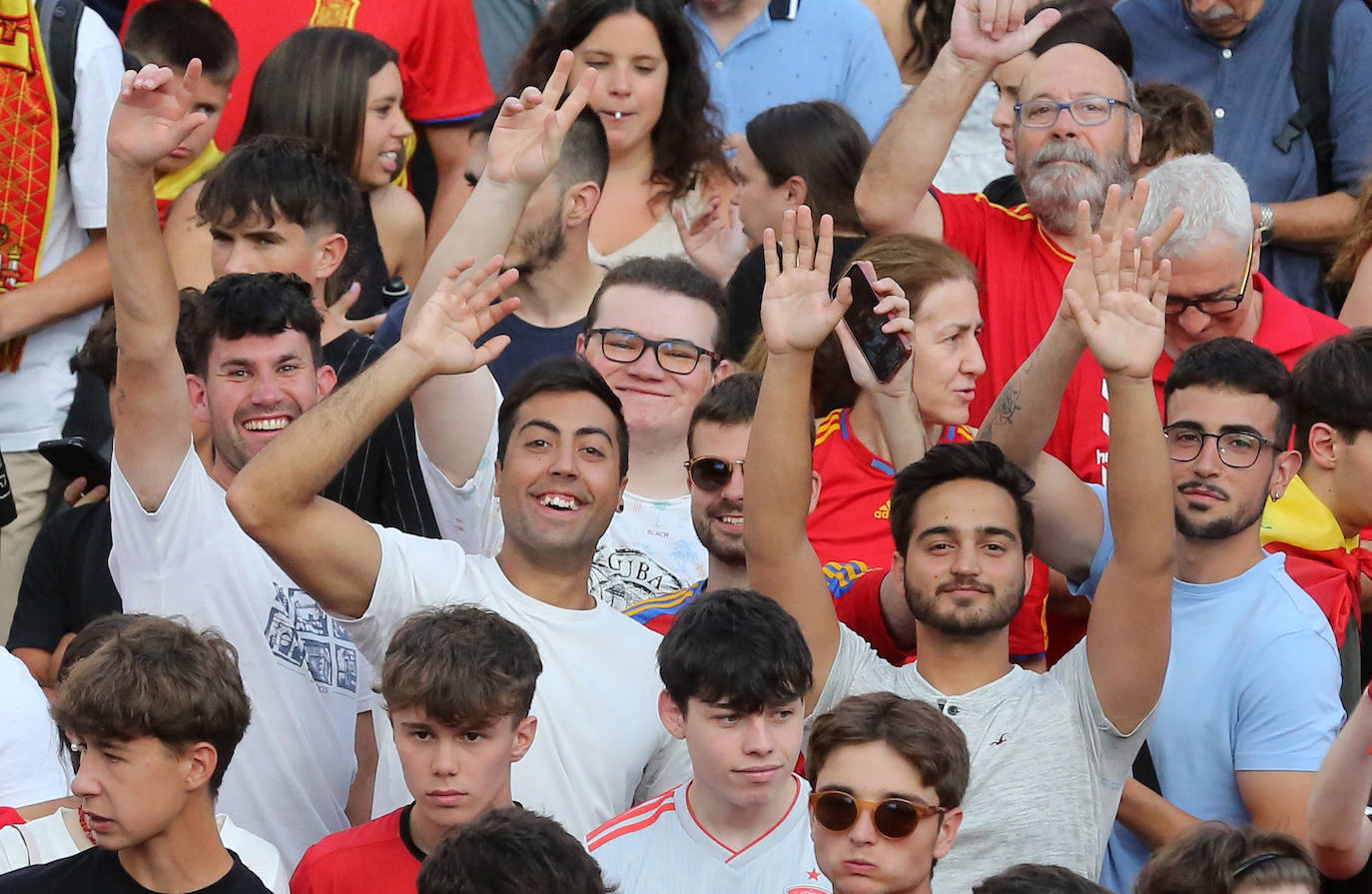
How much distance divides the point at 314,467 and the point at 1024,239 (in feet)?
8.42

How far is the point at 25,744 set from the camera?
181 inches

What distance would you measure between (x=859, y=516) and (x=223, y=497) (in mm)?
1587

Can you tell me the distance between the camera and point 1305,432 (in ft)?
17.1

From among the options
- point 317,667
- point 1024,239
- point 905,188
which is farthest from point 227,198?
point 1024,239

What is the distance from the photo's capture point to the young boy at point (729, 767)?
13.2ft

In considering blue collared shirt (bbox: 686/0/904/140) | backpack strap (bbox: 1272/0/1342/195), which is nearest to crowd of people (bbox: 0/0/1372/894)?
backpack strap (bbox: 1272/0/1342/195)

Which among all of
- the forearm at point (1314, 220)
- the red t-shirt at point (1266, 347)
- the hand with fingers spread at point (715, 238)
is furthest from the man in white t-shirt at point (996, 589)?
the forearm at point (1314, 220)

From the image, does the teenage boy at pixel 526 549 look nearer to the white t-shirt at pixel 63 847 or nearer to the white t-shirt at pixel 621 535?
the white t-shirt at pixel 621 535

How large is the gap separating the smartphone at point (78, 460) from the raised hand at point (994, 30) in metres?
2.70

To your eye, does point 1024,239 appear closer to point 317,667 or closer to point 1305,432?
point 1305,432

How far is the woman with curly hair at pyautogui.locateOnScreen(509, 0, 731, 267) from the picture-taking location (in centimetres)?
655

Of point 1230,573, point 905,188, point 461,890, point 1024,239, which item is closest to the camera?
point 461,890

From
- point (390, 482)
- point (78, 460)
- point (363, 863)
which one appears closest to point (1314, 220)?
point (390, 482)

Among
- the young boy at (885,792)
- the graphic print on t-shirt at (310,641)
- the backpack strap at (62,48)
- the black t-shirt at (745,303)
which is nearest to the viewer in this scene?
the young boy at (885,792)
